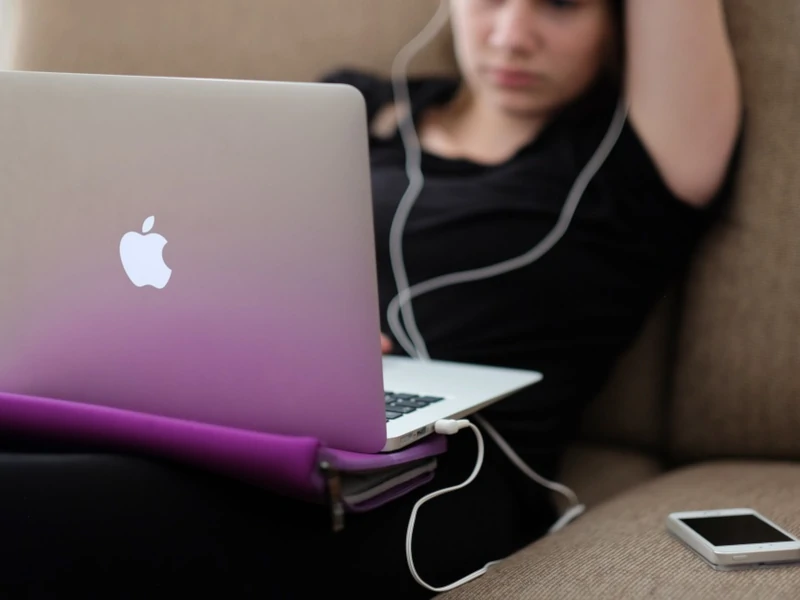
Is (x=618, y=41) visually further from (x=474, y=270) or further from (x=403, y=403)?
(x=403, y=403)

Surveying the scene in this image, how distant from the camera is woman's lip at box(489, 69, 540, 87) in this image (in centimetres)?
117

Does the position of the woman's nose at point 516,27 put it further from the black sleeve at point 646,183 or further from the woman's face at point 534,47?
the black sleeve at point 646,183

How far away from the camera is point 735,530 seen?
30.2 inches

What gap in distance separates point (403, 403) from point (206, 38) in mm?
793

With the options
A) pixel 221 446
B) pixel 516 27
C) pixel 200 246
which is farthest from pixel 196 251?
pixel 516 27

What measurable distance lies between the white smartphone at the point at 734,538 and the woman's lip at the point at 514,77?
2.02 ft

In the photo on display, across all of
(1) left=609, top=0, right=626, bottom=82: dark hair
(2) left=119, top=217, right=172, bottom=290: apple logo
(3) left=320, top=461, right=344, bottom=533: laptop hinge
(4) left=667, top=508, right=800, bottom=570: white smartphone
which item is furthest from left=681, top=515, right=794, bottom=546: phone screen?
(1) left=609, top=0, right=626, bottom=82: dark hair

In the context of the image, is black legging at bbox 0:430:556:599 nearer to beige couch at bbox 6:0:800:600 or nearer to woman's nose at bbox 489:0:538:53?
beige couch at bbox 6:0:800:600

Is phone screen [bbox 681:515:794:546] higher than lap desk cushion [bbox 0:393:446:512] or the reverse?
the reverse

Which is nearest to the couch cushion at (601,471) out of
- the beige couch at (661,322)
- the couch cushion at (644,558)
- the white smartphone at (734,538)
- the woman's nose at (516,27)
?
the beige couch at (661,322)

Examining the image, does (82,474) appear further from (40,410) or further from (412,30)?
(412,30)

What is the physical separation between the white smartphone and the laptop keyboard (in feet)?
0.82

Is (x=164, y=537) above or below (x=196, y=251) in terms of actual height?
below

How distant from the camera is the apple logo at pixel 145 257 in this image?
63 cm
